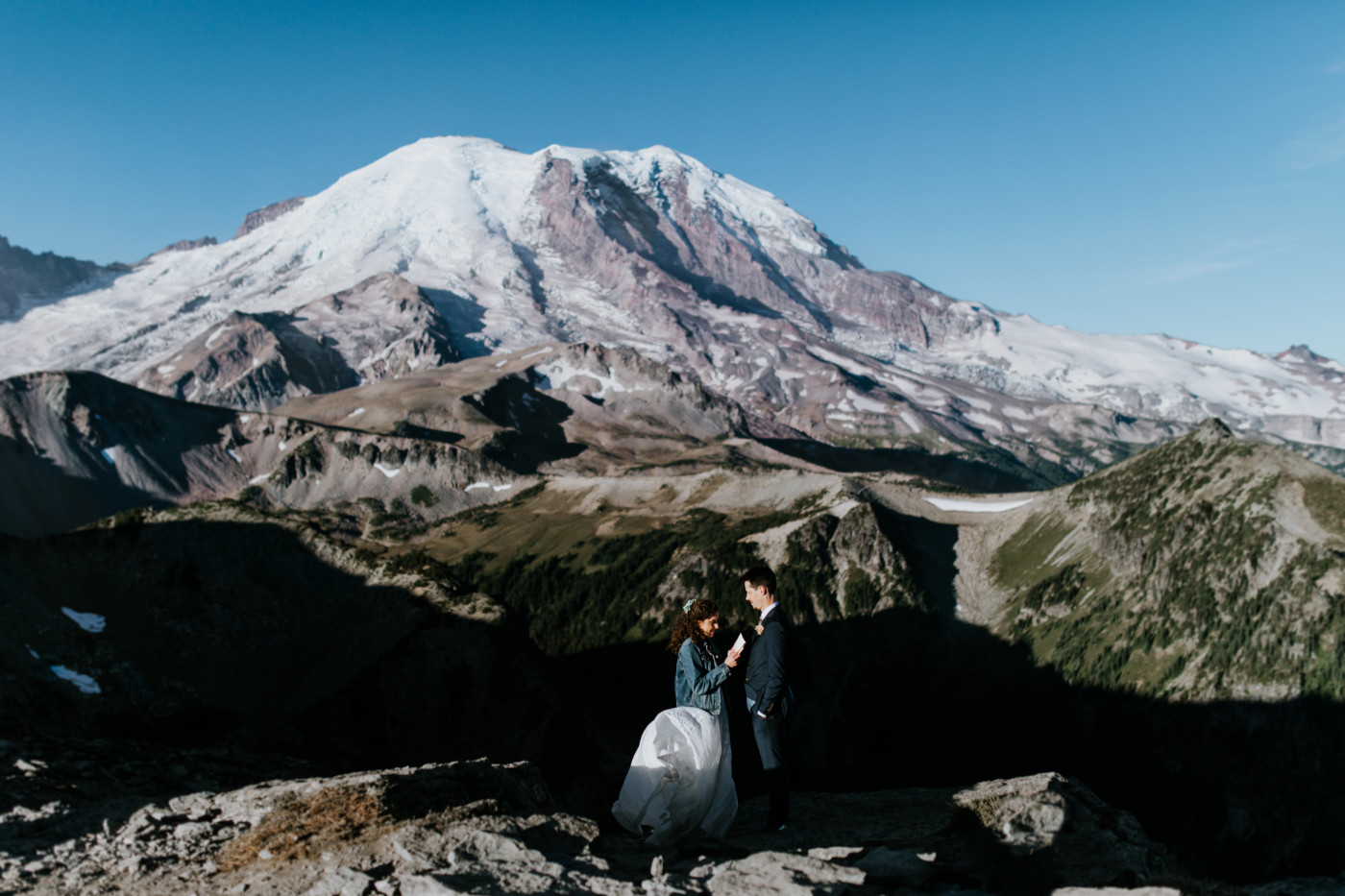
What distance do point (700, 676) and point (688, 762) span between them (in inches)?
59.3

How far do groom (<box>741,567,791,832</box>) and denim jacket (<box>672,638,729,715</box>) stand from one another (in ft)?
2.49

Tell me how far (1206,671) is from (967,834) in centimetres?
7909

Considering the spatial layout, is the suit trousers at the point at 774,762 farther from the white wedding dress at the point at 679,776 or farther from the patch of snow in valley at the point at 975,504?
the patch of snow in valley at the point at 975,504

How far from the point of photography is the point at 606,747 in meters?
46.2

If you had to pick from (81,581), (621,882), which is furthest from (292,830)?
(81,581)

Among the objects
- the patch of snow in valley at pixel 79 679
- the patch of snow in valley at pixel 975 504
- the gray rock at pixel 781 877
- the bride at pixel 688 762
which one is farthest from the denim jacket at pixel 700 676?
the patch of snow in valley at pixel 975 504

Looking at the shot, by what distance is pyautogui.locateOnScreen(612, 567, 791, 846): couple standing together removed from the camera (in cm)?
1482

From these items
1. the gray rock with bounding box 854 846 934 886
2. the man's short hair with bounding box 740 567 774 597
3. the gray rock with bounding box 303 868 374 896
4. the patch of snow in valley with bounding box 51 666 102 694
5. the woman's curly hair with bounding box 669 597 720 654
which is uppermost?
the man's short hair with bounding box 740 567 774 597

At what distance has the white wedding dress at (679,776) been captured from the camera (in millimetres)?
14781

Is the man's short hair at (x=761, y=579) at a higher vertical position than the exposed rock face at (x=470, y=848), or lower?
higher

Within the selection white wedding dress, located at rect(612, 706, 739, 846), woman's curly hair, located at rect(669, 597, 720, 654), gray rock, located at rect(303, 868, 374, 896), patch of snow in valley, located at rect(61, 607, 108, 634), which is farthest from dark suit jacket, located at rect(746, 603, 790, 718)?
patch of snow in valley, located at rect(61, 607, 108, 634)

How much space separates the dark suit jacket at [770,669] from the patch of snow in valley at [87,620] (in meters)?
46.5

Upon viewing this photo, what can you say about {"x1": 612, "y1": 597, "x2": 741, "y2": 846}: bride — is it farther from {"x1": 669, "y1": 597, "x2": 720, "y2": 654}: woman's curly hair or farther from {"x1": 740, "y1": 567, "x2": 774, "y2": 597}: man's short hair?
{"x1": 740, "y1": 567, "x2": 774, "y2": 597}: man's short hair

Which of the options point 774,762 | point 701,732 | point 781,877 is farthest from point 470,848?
point 774,762
